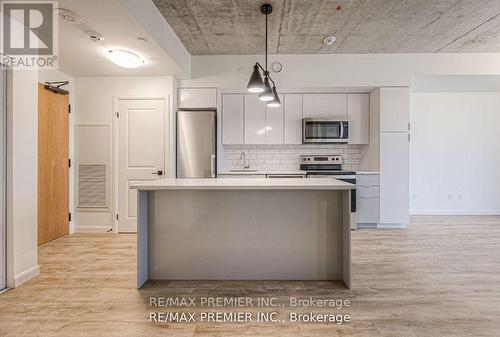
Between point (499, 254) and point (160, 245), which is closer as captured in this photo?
point (160, 245)

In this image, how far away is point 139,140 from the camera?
178 inches

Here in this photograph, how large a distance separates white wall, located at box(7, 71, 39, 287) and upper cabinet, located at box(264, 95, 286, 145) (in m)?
3.27

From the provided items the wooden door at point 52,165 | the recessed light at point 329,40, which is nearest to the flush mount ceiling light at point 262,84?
the recessed light at point 329,40

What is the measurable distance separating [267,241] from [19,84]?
102 inches

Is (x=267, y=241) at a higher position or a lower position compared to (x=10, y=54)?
lower

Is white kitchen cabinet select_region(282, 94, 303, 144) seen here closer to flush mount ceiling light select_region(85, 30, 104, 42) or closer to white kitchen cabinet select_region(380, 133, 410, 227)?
white kitchen cabinet select_region(380, 133, 410, 227)

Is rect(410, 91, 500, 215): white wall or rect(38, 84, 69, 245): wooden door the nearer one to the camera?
rect(38, 84, 69, 245): wooden door

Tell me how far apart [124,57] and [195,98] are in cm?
139

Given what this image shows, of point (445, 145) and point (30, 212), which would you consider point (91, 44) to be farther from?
point (445, 145)

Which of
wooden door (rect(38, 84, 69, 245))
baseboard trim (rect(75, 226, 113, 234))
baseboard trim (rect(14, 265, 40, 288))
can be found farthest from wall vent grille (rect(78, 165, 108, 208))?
baseboard trim (rect(14, 265, 40, 288))

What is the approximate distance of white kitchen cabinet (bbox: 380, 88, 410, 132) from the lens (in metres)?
4.69

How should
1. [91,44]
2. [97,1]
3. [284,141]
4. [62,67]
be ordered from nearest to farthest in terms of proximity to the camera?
[97,1]
[91,44]
[62,67]
[284,141]

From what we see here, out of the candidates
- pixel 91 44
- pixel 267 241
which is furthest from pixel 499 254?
pixel 91 44

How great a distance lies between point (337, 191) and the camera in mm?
2660
